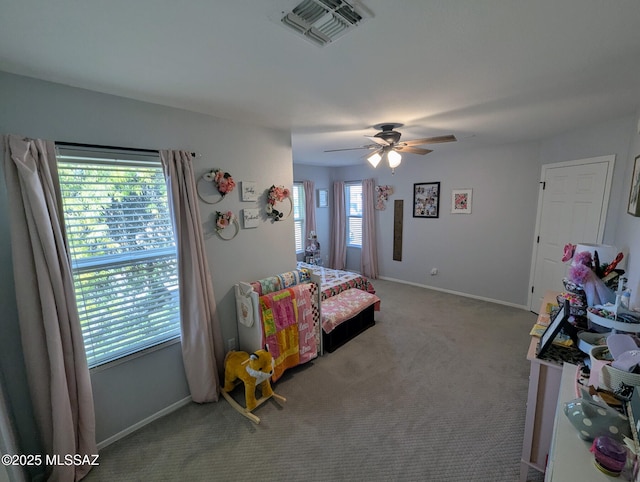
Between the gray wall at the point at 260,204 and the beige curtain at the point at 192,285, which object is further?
the beige curtain at the point at 192,285

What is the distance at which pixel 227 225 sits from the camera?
7.55ft

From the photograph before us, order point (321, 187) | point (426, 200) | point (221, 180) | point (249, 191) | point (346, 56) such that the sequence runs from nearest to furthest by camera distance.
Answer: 1. point (346, 56)
2. point (221, 180)
3. point (249, 191)
4. point (426, 200)
5. point (321, 187)

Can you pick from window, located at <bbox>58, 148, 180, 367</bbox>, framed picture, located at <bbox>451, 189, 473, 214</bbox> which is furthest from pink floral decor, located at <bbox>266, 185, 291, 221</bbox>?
framed picture, located at <bbox>451, 189, 473, 214</bbox>

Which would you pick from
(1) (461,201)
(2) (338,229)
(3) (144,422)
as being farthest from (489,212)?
(3) (144,422)

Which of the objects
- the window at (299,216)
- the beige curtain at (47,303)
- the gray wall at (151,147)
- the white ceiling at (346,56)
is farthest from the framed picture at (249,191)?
the window at (299,216)

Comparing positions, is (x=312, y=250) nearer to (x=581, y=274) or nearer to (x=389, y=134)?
(x=389, y=134)

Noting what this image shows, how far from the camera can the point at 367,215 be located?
5.31m

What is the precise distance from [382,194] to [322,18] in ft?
14.1

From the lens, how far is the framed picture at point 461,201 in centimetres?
415

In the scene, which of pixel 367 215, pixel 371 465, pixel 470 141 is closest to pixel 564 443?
pixel 371 465

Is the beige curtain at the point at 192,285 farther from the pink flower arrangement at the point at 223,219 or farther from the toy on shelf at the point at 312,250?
the toy on shelf at the point at 312,250

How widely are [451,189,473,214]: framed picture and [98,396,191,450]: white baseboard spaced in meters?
4.29

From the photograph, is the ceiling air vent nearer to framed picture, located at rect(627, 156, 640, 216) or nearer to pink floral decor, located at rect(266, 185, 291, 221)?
pink floral decor, located at rect(266, 185, 291, 221)

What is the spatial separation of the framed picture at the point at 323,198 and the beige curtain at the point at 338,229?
16cm
